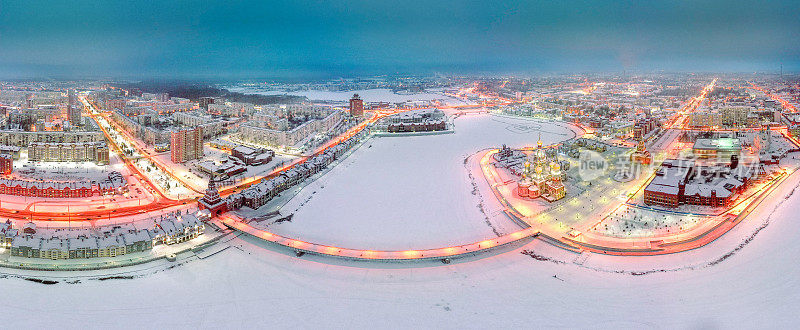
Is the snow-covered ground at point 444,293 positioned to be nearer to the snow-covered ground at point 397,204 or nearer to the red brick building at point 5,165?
the snow-covered ground at point 397,204

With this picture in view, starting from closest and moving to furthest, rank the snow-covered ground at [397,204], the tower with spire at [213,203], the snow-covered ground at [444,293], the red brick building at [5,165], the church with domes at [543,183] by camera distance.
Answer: the snow-covered ground at [444,293] → the snow-covered ground at [397,204] → the tower with spire at [213,203] → the church with domes at [543,183] → the red brick building at [5,165]

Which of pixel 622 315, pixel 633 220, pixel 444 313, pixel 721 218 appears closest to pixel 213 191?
pixel 444 313

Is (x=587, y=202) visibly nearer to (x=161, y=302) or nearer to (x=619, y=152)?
(x=619, y=152)

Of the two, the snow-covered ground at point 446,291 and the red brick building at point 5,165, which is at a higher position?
the red brick building at point 5,165

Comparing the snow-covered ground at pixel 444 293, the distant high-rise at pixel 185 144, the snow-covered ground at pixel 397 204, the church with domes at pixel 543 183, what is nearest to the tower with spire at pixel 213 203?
the snow-covered ground at pixel 397 204

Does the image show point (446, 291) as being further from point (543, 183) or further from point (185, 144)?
point (185, 144)

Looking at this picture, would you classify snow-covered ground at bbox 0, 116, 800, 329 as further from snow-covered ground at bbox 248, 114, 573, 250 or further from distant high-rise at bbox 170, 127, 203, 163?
distant high-rise at bbox 170, 127, 203, 163

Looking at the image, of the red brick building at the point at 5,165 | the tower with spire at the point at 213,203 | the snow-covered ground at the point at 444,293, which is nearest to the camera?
the snow-covered ground at the point at 444,293
